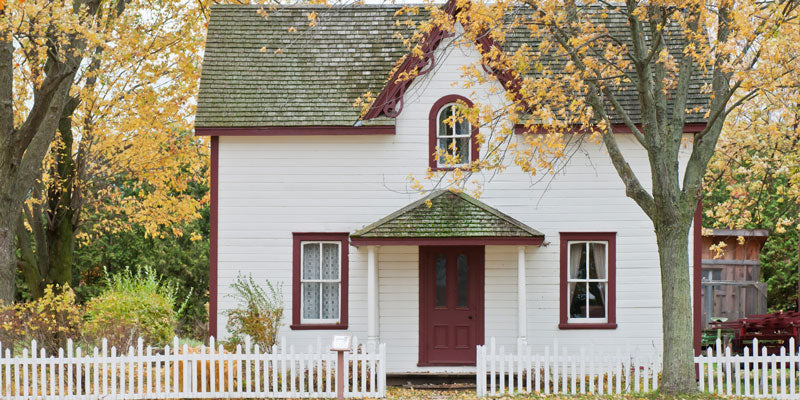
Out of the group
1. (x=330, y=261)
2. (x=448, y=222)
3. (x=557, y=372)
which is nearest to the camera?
(x=557, y=372)

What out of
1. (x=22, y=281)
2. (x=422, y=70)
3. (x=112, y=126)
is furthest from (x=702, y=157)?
(x=22, y=281)

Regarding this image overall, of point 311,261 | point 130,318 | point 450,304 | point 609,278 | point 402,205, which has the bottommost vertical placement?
point 130,318

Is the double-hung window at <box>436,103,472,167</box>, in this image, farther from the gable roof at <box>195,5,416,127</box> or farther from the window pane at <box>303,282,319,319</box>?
the window pane at <box>303,282,319,319</box>

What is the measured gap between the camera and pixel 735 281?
925 inches

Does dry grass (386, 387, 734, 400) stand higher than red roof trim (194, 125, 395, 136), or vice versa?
red roof trim (194, 125, 395, 136)

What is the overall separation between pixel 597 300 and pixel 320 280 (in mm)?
5487

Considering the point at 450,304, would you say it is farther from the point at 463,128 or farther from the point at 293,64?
the point at 293,64

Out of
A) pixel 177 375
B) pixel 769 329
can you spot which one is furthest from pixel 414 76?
pixel 769 329

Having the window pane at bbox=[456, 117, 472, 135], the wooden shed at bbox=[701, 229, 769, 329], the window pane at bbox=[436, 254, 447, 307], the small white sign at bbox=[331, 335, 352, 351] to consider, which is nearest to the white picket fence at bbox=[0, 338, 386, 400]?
the small white sign at bbox=[331, 335, 352, 351]

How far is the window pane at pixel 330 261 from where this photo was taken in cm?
1750

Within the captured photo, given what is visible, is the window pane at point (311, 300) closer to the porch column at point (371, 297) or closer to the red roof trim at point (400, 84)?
the porch column at point (371, 297)

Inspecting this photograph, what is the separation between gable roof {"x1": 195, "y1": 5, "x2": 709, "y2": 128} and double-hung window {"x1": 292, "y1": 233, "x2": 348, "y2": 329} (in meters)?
2.33

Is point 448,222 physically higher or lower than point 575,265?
higher

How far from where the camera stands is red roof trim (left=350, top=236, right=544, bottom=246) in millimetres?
16188
